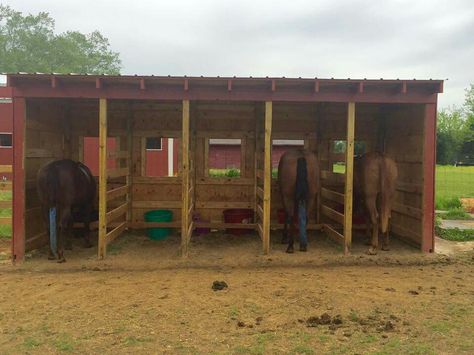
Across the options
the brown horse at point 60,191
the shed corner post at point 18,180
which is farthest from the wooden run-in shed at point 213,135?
the brown horse at point 60,191

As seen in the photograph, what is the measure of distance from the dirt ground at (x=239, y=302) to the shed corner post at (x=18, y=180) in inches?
12.3

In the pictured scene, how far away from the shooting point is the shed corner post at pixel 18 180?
22.2 feet

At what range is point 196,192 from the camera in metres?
9.12

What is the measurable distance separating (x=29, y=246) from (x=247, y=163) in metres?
4.48

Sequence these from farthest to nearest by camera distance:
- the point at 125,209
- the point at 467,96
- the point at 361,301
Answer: the point at 467,96
the point at 125,209
the point at 361,301

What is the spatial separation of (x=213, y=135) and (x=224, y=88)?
1.95 meters

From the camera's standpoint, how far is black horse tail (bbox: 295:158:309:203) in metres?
7.41

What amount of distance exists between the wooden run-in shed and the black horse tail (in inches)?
22.8

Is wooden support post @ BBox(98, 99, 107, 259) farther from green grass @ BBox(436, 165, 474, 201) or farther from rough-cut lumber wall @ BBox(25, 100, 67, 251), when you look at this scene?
green grass @ BBox(436, 165, 474, 201)

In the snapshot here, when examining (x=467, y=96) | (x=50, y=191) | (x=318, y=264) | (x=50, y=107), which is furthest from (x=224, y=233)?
(x=467, y=96)

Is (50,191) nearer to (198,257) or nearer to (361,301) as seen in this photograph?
(198,257)

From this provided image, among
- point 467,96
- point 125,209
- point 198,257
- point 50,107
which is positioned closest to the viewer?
point 198,257

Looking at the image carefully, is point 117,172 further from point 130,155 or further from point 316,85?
point 316,85

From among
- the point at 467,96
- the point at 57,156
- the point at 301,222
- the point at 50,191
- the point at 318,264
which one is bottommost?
the point at 318,264
